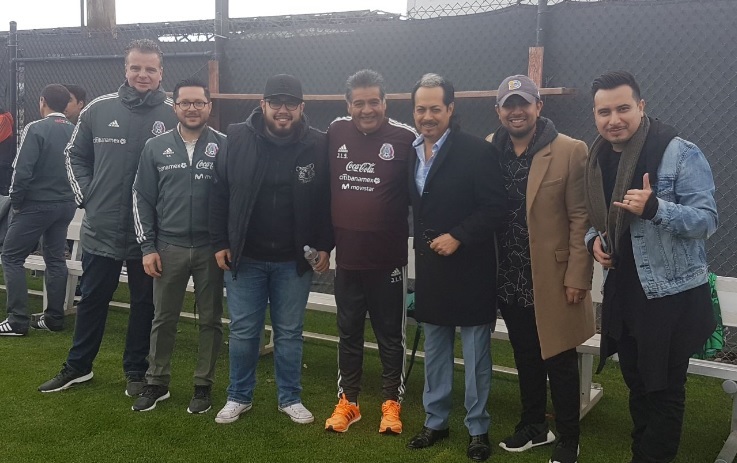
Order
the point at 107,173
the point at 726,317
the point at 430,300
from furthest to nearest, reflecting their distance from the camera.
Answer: the point at 107,173 < the point at 726,317 < the point at 430,300

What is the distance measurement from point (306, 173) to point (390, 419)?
4.38ft

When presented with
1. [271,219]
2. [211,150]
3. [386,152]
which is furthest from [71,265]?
[386,152]

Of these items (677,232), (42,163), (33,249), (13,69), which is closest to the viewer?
(677,232)

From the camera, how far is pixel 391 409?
3.71 m

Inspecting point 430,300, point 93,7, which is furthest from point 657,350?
point 93,7

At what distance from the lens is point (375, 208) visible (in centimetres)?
349

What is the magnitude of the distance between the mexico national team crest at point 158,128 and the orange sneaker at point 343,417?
1.79 metres

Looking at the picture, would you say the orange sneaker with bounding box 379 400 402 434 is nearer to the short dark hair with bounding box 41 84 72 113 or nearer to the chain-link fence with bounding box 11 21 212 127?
the short dark hair with bounding box 41 84 72 113

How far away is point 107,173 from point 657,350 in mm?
2948

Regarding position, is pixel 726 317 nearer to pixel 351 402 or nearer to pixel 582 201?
pixel 582 201

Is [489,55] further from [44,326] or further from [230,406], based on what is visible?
[44,326]

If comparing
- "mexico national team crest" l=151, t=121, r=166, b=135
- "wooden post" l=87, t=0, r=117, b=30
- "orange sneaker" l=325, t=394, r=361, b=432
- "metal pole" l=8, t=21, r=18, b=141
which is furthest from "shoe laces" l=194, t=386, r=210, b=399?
"metal pole" l=8, t=21, r=18, b=141

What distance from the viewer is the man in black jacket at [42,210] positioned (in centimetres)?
532

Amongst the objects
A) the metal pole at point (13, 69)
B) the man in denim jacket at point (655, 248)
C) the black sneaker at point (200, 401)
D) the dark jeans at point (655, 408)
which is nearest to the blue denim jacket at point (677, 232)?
the man in denim jacket at point (655, 248)
